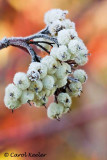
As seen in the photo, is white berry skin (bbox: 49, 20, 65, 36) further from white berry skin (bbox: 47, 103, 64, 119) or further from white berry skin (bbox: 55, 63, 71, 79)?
white berry skin (bbox: 47, 103, 64, 119)

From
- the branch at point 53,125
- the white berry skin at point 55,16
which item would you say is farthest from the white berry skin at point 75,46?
the branch at point 53,125

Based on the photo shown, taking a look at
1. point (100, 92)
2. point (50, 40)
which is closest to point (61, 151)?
point (100, 92)

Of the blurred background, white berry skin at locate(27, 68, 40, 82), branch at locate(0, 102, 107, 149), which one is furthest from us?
the blurred background

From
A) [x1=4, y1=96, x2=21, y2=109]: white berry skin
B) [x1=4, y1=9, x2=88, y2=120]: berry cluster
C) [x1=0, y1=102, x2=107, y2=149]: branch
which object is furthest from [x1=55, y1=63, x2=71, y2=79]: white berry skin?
[x1=0, y1=102, x2=107, y2=149]: branch

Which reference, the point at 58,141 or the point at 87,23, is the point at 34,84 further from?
the point at 87,23

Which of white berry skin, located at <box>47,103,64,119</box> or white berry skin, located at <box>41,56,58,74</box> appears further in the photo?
white berry skin, located at <box>47,103,64,119</box>

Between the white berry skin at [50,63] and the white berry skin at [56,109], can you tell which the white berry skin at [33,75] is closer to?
the white berry skin at [50,63]

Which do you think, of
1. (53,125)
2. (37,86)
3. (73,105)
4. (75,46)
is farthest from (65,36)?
(73,105)
